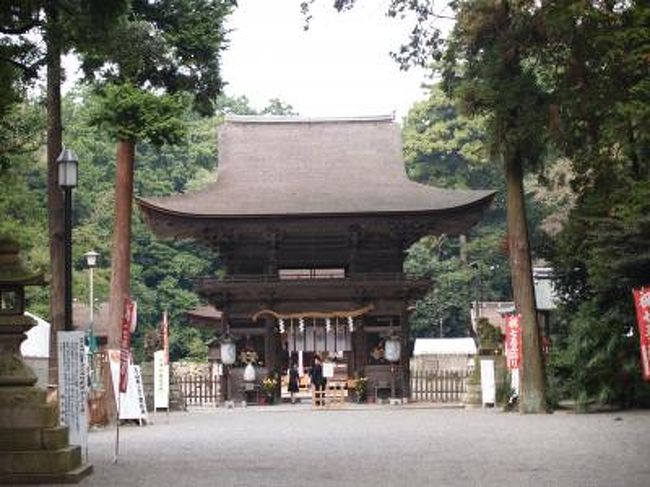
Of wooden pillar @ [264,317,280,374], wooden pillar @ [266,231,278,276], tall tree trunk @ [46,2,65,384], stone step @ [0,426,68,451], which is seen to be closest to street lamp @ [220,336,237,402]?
wooden pillar @ [264,317,280,374]

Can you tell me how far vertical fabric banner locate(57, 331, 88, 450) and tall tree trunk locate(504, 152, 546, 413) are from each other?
44.2 feet

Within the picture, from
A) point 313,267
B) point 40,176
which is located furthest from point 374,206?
point 40,176

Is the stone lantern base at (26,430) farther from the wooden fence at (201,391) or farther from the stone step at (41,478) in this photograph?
the wooden fence at (201,391)

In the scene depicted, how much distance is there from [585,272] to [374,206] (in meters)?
7.47

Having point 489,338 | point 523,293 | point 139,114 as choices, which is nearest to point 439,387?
point 489,338

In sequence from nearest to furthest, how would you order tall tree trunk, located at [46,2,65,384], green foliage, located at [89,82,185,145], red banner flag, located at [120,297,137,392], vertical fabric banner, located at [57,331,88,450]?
vertical fabric banner, located at [57,331,88,450] → red banner flag, located at [120,297,137,392] → tall tree trunk, located at [46,2,65,384] → green foliage, located at [89,82,185,145]

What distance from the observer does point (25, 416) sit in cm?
1080

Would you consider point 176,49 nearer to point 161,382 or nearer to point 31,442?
point 161,382

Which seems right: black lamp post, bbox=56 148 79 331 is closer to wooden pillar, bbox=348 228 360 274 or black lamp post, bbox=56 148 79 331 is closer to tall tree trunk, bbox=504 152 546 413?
tall tree trunk, bbox=504 152 546 413

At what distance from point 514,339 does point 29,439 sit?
48.7ft

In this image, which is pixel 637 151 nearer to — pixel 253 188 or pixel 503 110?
pixel 503 110

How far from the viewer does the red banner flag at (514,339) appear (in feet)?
77.2

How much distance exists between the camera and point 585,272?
24469 mm

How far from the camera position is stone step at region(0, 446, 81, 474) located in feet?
34.9
